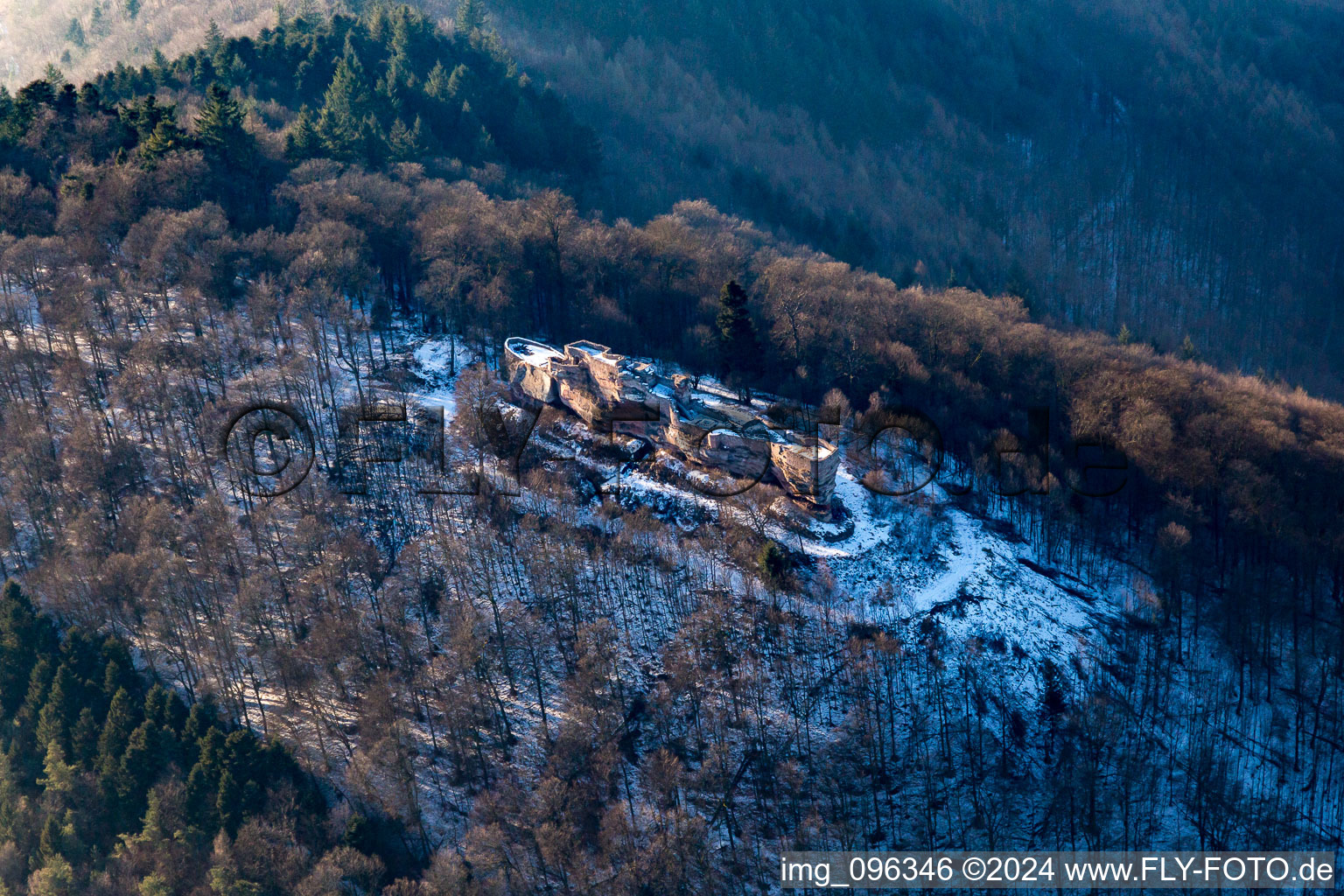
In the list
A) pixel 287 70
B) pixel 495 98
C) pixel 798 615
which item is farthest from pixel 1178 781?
pixel 287 70

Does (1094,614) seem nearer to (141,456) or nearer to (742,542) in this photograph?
(742,542)

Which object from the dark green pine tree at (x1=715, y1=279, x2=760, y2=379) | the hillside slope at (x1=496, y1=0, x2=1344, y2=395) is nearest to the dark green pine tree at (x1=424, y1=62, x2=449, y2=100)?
the hillside slope at (x1=496, y1=0, x2=1344, y2=395)

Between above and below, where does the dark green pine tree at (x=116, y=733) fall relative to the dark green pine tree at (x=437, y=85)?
below

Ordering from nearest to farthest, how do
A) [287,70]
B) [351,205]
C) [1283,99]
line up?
1. [351,205]
2. [287,70]
3. [1283,99]

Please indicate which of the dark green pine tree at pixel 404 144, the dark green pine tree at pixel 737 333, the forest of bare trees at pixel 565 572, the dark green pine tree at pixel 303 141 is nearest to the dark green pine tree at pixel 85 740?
the forest of bare trees at pixel 565 572

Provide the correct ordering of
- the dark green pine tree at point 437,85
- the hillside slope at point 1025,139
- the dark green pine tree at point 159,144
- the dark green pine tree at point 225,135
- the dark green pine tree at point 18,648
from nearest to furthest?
the dark green pine tree at point 18,648 < the dark green pine tree at point 159,144 < the dark green pine tree at point 225,135 < the dark green pine tree at point 437,85 < the hillside slope at point 1025,139

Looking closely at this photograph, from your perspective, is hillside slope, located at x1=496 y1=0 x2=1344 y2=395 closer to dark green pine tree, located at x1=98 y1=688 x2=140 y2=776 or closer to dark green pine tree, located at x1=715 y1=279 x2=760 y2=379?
dark green pine tree, located at x1=715 y1=279 x2=760 y2=379

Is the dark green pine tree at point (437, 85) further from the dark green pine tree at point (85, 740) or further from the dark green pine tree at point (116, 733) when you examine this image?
the dark green pine tree at point (85, 740)
